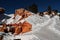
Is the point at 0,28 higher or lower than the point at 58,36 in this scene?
higher

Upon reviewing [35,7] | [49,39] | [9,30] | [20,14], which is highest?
[35,7]

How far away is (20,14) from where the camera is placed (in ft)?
142

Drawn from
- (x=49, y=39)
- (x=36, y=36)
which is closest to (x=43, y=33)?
(x=36, y=36)

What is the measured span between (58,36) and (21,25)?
820 inches

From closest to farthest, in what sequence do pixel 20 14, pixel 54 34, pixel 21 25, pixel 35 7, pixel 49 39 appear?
1. pixel 49 39
2. pixel 54 34
3. pixel 21 25
4. pixel 20 14
5. pixel 35 7

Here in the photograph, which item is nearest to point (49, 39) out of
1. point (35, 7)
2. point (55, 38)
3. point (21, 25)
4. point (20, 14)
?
point (55, 38)

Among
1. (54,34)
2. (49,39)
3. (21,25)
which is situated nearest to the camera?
(49,39)

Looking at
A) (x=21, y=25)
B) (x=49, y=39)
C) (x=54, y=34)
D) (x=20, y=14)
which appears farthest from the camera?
(x=20, y=14)

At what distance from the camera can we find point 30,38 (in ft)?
30.9

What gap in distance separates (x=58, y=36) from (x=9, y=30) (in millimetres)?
21773

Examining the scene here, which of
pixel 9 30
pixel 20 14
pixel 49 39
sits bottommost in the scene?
pixel 49 39

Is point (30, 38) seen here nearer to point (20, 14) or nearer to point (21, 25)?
point (21, 25)

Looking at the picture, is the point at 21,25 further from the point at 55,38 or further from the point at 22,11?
the point at 55,38

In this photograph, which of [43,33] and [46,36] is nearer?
[46,36]
